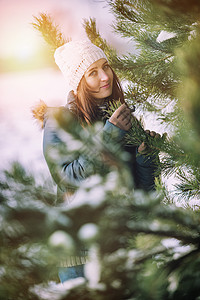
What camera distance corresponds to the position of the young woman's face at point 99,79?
0.66 meters

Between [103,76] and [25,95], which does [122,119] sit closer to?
[103,76]

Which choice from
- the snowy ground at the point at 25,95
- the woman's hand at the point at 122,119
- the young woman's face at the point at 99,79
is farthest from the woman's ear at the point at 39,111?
the woman's hand at the point at 122,119

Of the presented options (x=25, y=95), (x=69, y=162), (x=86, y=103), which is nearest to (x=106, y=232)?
(x=69, y=162)

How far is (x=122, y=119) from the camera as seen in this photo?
0.46m

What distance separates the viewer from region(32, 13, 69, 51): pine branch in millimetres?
729

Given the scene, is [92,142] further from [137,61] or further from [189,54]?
[137,61]

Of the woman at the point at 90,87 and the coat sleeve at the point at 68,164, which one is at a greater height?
the woman at the point at 90,87

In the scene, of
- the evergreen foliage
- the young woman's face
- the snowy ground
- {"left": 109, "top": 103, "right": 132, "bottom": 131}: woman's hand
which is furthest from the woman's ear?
the evergreen foliage

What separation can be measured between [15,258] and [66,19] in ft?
2.34

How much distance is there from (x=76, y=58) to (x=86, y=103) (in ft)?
0.40

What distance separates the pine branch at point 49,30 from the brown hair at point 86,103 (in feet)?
A: 0.56

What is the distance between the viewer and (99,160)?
329mm

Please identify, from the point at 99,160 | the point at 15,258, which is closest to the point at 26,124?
the point at 99,160

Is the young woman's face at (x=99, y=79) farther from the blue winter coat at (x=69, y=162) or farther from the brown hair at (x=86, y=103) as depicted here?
the blue winter coat at (x=69, y=162)
